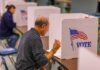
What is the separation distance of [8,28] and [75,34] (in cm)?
249

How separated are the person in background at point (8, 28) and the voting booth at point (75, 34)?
6.95 feet

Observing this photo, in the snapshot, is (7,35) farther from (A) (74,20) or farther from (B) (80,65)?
(B) (80,65)

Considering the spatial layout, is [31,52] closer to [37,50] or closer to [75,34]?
[37,50]

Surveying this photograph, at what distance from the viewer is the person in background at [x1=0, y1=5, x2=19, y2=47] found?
17.3 ft

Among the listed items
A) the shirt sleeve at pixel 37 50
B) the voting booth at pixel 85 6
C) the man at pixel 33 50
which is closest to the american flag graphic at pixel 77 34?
the man at pixel 33 50

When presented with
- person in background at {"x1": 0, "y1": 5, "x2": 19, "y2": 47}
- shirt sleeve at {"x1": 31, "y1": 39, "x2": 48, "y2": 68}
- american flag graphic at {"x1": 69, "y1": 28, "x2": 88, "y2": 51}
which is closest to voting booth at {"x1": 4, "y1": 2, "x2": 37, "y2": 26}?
person in background at {"x1": 0, "y1": 5, "x2": 19, "y2": 47}

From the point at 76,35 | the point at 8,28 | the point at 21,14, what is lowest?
the point at 8,28

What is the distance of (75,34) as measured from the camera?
322 centimetres

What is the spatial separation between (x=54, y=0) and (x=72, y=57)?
5044 millimetres

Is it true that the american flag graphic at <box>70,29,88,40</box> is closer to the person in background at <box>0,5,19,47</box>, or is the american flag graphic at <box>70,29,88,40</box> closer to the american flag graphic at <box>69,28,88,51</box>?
the american flag graphic at <box>69,28,88,51</box>

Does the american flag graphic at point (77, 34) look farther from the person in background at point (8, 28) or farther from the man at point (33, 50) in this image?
the person in background at point (8, 28)

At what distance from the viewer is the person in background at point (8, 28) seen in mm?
5281

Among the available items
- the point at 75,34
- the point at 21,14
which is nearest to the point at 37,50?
the point at 75,34

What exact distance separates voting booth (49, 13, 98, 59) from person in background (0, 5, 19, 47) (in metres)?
2.12
